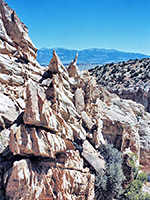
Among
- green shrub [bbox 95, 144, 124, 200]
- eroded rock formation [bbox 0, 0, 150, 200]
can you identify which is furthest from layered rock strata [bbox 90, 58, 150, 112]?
green shrub [bbox 95, 144, 124, 200]

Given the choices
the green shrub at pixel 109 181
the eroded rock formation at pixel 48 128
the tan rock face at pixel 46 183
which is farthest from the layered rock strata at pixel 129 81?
the tan rock face at pixel 46 183

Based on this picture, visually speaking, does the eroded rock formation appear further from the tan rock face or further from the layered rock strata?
the layered rock strata

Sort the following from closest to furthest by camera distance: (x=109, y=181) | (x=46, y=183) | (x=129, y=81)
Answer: (x=46, y=183), (x=109, y=181), (x=129, y=81)

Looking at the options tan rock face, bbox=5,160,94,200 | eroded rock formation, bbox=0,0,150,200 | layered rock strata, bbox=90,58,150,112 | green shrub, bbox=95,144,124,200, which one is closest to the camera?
tan rock face, bbox=5,160,94,200

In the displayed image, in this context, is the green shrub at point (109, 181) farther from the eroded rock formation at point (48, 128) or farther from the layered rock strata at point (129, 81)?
the layered rock strata at point (129, 81)

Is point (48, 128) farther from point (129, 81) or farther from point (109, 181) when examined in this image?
point (129, 81)

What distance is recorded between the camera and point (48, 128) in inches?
547

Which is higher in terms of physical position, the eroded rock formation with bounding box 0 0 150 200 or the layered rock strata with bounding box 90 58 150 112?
the layered rock strata with bounding box 90 58 150 112

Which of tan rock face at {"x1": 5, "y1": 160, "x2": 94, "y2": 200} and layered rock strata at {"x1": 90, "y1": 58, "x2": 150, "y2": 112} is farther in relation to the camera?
layered rock strata at {"x1": 90, "y1": 58, "x2": 150, "y2": 112}

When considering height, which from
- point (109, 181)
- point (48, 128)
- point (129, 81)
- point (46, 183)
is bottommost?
point (109, 181)

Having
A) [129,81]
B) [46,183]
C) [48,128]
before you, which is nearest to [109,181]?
[46,183]

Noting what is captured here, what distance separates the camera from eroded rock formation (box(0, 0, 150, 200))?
1257 cm

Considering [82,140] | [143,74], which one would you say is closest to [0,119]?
[82,140]

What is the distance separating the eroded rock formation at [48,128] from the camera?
12570mm
